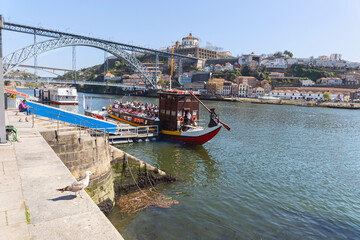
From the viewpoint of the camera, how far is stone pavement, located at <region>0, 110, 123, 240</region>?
3.55 meters

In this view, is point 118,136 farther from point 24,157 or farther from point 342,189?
point 342,189

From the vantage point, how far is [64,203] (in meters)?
4.36

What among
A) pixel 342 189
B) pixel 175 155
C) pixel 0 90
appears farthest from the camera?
pixel 175 155

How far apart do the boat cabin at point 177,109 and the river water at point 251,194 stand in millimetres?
1979

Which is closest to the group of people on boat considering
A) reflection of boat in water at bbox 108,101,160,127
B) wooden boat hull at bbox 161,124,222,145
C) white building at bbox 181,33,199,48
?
reflection of boat in water at bbox 108,101,160,127

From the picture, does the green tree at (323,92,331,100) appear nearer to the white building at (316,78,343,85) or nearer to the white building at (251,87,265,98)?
the white building at (251,87,265,98)

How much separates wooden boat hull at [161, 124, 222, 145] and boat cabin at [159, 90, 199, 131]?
19.7 inches

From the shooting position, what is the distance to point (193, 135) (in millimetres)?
19984

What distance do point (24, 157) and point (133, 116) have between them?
18347 millimetres

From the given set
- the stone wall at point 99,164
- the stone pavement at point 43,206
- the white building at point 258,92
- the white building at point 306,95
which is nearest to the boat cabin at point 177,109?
the stone wall at point 99,164

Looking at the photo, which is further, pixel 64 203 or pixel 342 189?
pixel 342 189

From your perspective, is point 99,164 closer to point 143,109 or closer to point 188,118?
point 188,118

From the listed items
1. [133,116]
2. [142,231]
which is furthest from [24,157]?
[133,116]

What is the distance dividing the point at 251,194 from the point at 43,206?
9356 mm
